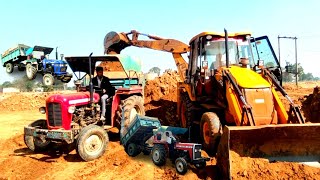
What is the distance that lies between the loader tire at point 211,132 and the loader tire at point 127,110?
92.2 inches

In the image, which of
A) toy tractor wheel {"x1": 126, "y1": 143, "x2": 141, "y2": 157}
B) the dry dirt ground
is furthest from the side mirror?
toy tractor wheel {"x1": 126, "y1": 143, "x2": 141, "y2": 157}

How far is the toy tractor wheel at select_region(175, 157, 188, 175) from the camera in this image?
5.96m

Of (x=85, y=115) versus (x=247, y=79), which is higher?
(x=247, y=79)

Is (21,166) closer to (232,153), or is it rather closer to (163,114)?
(232,153)

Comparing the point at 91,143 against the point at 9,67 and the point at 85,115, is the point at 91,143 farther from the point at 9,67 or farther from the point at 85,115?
the point at 9,67

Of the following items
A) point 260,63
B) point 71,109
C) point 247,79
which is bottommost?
point 71,109

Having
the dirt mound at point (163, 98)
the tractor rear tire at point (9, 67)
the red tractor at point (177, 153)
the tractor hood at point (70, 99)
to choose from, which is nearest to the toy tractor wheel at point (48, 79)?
the tractor rear tire at point (9, 67)

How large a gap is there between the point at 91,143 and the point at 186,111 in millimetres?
2617

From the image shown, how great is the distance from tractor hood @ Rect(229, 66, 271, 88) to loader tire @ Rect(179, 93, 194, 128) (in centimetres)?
172

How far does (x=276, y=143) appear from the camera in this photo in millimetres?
5793

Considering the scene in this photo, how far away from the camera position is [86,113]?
27.8 feet

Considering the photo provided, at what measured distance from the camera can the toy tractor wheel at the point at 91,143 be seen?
7258 mm

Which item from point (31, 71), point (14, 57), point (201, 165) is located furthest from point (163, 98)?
point (14, 57)

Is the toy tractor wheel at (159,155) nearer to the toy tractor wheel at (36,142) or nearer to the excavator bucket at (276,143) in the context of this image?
the excavator bucket at (276,143)
